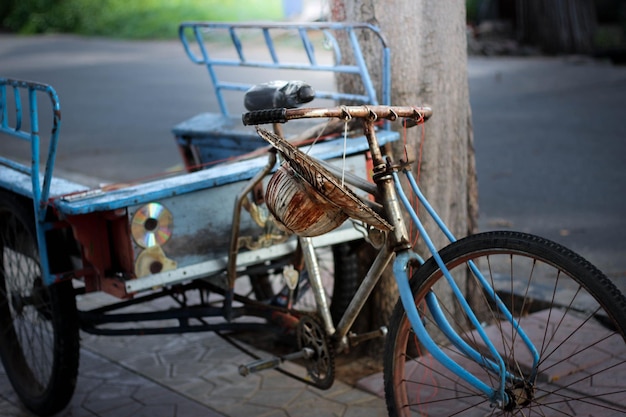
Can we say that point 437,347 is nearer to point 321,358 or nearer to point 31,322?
point 321,358

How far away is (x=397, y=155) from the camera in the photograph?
422 centimetres

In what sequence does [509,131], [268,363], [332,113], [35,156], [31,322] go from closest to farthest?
[332,113], [35,156], [268,363], [31,322], [509,131]

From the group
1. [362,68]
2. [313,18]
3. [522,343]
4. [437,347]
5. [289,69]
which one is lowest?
[313,18]

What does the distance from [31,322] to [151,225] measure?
103cm

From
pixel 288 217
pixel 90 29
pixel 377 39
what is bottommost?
pixel 90 29

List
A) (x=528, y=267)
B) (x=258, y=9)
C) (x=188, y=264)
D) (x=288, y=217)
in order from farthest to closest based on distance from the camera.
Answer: (x=258, y=9) → (x=528, y=267) → (x=188, y=264) → (x=288, y=217)

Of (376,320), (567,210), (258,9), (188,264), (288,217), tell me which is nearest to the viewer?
(288,217)

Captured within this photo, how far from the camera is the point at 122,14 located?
26.7 metres

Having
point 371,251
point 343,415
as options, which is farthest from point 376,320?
point 343,415

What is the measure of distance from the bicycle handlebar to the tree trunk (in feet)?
3.55

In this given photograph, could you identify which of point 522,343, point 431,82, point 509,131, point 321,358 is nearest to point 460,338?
point 321,358

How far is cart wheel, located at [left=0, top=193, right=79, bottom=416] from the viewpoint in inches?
150

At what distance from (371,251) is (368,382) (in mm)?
614

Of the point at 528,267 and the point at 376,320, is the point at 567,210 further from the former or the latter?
the point at 376,320
